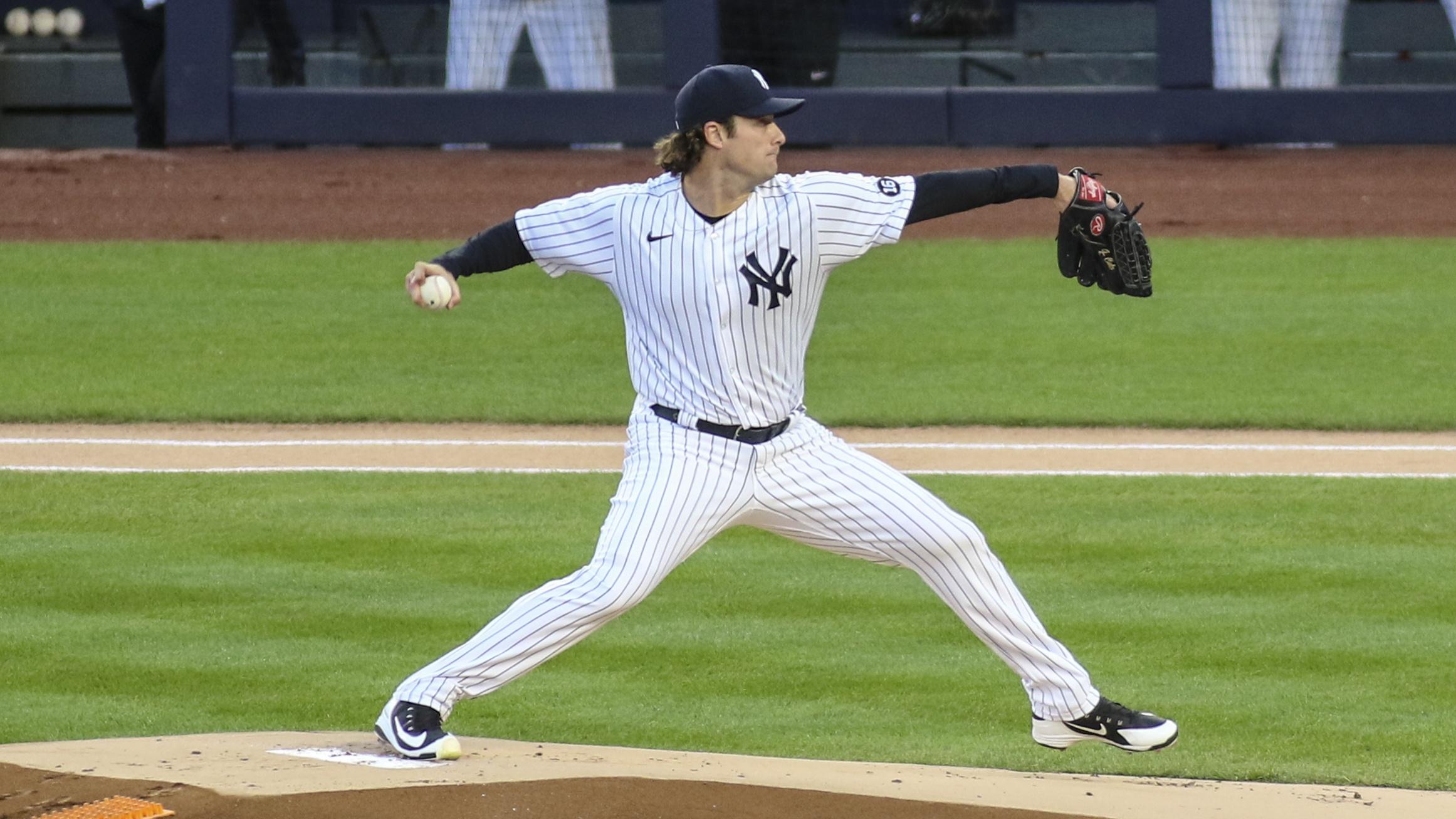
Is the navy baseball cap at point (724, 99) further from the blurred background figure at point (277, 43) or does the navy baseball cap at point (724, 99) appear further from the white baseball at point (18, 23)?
the white baseball at point (18, 23)

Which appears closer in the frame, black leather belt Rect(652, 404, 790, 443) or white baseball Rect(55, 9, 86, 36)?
black leather belt Rect(652, 404, 790, 443)

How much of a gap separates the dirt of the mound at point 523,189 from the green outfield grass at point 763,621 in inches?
242

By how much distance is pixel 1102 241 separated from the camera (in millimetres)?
4613

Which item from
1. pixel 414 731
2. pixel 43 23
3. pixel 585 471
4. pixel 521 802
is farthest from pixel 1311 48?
pixel 521 802

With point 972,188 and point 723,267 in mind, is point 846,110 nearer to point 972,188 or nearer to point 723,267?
point 972,188

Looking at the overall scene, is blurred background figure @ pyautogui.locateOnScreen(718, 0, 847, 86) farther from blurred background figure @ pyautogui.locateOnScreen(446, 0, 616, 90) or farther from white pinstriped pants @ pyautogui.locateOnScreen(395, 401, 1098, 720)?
white pinstriped pants @ pyautogui.locateOnScreen(395, 401, 1098, 720)

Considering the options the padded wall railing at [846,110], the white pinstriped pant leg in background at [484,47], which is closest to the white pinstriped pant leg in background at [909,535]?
the padded wall railing at [846,110]

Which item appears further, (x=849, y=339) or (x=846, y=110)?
(x=846, y=110)

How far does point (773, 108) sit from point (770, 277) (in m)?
0.36

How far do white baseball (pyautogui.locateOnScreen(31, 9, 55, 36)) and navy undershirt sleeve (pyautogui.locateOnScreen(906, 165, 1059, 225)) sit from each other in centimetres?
1712

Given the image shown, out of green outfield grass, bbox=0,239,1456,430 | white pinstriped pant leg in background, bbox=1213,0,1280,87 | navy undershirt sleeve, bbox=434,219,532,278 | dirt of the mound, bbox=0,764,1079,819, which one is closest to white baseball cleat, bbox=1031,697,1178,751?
dirt of the mound, bbox=0,764,1079,819

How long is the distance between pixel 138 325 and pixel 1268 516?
7.11 meters

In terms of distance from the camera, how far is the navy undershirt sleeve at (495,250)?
4438 millimetres

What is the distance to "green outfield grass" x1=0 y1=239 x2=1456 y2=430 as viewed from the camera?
1012cm
